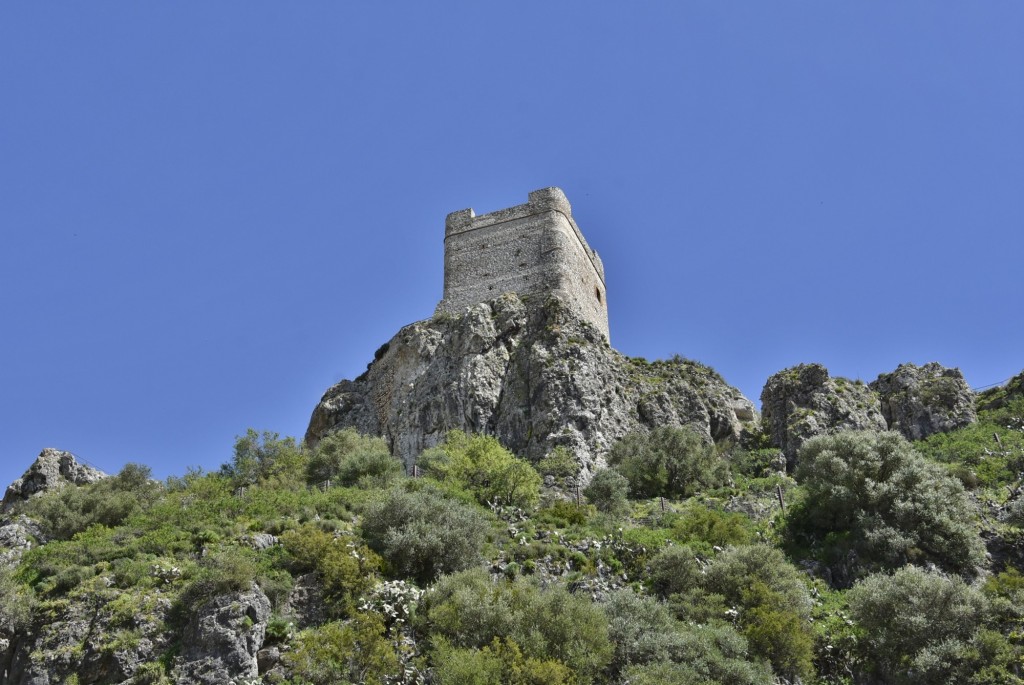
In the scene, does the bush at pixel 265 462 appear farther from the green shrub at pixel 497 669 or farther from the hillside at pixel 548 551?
the green shrub at pixel 497 669

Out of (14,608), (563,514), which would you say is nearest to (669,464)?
(563,514)

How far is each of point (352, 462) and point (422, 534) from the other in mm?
11114

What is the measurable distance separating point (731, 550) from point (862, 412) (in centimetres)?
1954

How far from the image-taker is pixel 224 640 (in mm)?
20375

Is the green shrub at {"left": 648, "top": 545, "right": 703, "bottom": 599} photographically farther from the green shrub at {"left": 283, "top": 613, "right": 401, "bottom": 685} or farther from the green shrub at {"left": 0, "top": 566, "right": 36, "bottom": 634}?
the green shrub at {"left": 0, "top": 566, "right": 36, "bottom": 634}

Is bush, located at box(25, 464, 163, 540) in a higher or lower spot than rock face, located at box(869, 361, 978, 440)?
lower

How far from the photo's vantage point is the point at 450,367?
44.4 meters

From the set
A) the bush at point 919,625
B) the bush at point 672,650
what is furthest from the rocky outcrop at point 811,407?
the bush at point 672,650

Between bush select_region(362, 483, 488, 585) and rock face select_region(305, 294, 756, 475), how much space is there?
1330 cm

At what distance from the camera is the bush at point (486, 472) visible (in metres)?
32.0

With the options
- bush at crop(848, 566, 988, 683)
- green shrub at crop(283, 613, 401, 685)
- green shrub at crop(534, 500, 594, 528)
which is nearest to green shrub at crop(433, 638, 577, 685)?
green shrub at crop(283, 613, 401, 685)

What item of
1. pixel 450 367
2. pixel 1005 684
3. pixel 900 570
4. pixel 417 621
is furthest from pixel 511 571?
pixel 450 367

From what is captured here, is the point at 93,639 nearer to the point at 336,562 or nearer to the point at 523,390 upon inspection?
the point at 336,562

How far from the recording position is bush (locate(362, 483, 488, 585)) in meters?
24.5
